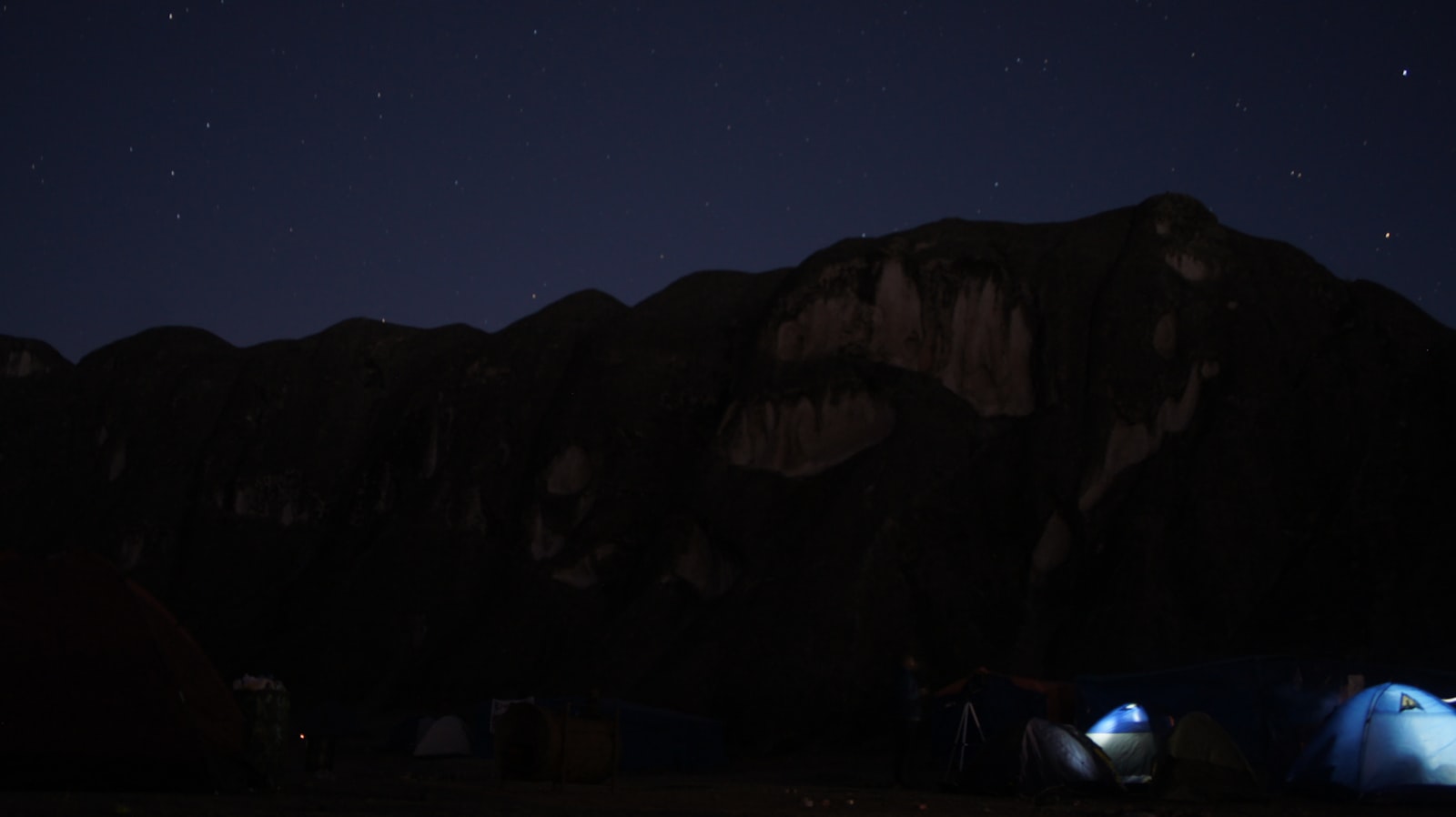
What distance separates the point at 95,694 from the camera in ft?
47.8

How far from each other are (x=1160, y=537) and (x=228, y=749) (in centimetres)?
3637

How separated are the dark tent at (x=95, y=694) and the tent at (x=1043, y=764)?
10.5m

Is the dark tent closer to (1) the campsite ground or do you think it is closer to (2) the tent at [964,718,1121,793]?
(1) the campsite ground

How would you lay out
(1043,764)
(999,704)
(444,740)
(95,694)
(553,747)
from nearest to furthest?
1. (95,694)
2. (553,747)
3. (1043,764)
4. (999,704)
5. (444,740)

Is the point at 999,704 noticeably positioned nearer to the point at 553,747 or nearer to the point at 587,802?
the point at 553,747

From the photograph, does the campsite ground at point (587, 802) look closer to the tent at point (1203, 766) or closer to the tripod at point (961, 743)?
the tent at point (1203, 766)

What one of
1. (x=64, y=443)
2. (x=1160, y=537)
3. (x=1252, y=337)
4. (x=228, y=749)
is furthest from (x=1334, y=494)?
(x=64, y=443)

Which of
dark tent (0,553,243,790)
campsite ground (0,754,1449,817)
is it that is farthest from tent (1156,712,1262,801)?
dark tent (0,553,243,790)

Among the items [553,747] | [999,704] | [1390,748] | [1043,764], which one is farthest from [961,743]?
[553,747]

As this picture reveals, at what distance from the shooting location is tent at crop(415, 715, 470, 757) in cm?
3666

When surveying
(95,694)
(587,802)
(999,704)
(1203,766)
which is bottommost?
(587,802)

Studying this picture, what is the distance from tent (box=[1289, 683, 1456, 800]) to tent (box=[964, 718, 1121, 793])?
309 cm

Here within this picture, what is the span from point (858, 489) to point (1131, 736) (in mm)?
28822

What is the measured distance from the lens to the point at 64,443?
86000 mm
